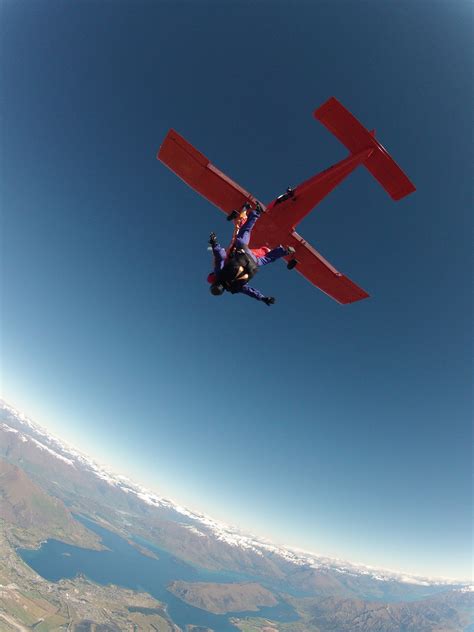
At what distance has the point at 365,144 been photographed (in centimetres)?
1129

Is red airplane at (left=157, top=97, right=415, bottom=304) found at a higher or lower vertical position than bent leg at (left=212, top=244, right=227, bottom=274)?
higher

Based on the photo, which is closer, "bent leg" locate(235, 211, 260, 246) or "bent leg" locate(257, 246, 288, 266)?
"bent leg" locate(235, 211, 260, 246)

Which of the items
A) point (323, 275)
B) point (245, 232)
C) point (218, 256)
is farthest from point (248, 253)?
point (323, 275)

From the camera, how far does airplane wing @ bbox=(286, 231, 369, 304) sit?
46.5ft

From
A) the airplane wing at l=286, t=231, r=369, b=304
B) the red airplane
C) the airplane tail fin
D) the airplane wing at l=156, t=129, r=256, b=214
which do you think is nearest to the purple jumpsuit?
the red airplane

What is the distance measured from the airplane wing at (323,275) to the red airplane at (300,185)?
0.06 metres

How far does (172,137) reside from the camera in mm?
11766

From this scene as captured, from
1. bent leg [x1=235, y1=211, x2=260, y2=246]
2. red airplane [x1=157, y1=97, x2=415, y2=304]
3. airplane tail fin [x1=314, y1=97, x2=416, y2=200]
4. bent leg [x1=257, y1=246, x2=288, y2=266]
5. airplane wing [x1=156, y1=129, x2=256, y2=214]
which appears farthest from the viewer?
airplane wing [x1=156, y1=129, x2=256, y2=214]

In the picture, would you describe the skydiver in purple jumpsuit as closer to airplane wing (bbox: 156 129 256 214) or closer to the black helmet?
the black helmet


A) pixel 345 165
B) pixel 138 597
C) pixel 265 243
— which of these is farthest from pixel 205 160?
pixel 138 597

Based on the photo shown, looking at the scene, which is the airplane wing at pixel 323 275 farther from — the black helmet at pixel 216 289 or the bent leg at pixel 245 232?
the black helmet at pixel 216 289

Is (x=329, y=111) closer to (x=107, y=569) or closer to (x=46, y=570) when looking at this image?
(x=46, y=570)

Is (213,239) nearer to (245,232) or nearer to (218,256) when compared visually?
(218,256)

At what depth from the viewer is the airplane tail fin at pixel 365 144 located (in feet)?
35.4
